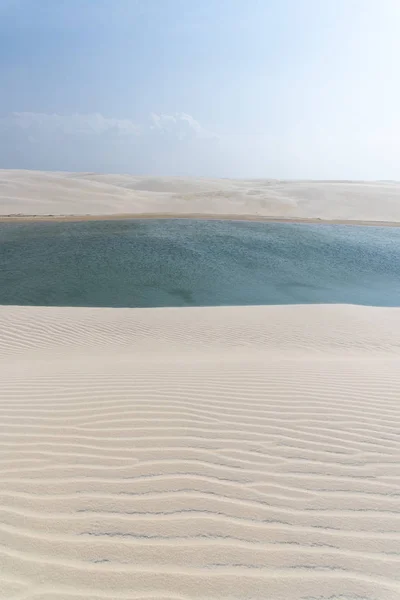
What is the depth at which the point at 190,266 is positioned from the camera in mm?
16781

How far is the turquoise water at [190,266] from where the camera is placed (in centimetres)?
1307

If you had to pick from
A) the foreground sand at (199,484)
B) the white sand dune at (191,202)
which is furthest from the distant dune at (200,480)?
the white sand dune at (191,202)

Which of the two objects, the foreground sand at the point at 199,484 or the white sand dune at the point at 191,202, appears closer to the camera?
the foreground sand at the point at 199,484

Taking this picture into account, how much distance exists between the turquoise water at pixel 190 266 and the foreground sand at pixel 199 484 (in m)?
7.91

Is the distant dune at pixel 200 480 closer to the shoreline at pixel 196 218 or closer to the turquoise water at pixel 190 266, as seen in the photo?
the turquoise water at pixel 190 266

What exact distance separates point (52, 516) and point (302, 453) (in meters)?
1.66

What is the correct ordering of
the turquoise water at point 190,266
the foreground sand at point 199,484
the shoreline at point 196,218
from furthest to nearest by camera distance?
1. the shoreline at point 196,218
2. the turquoise water at point 190,266
3. the foreground sand at point 199,484

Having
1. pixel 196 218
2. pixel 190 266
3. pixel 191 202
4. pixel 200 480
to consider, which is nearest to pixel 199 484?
pixel 200 480

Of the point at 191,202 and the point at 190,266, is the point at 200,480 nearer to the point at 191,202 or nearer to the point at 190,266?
the point at 190,266

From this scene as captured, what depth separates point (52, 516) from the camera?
234 cm

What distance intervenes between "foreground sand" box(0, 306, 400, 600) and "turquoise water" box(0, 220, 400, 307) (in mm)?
7905

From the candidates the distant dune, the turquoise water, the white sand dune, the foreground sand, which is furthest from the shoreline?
the foreground sand

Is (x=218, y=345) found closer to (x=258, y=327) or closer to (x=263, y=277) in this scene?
(x=258, y=327)

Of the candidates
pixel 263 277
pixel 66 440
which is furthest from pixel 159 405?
pixel 263 277
